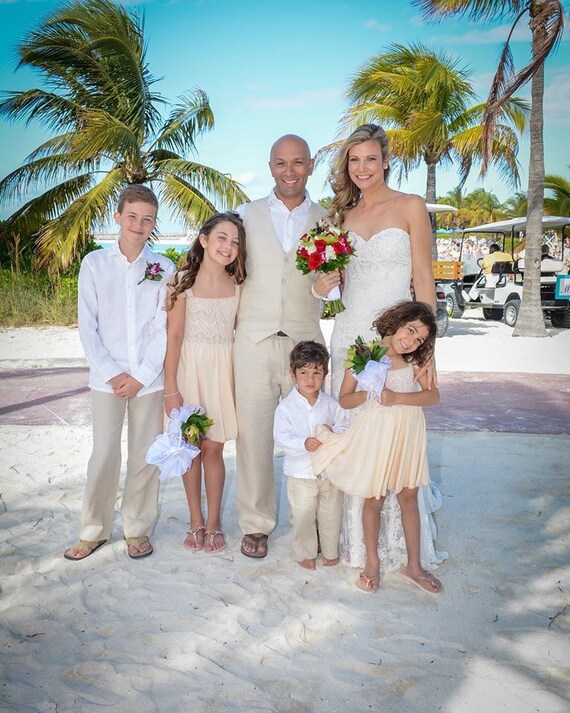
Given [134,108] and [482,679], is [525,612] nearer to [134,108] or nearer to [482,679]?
[482,679]

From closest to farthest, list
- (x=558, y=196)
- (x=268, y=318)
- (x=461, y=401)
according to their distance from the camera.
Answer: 1. (x=268, y=318)
2. (x=461, y=401)
3. (x=558, y=196)

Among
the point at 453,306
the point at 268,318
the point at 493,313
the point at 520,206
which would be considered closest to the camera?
the point at 268,318

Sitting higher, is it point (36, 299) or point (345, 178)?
point (345, 178)

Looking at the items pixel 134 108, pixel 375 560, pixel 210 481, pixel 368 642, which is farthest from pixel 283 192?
pixel 134 108

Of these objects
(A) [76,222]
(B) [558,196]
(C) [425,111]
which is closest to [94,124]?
(A) [76,222]

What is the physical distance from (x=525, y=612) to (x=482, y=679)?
699 mm

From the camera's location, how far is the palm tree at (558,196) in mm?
32688

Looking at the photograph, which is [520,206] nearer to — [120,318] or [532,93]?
[532,93]

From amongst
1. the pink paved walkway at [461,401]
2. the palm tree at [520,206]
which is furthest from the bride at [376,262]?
the palm tree at [520,206]

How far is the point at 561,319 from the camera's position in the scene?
16.4m

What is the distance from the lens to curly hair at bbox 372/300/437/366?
3.31m

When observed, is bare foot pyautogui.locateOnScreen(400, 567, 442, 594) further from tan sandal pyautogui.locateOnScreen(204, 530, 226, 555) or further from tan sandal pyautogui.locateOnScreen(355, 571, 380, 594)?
tan sandal pyautogui.locateOnScreen(204, 530, 226, 555)

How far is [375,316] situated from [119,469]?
189cm

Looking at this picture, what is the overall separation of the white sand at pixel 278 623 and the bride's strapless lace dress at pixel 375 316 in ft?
0.51
